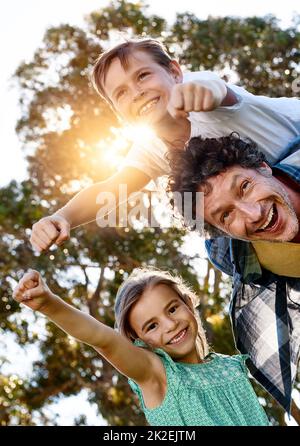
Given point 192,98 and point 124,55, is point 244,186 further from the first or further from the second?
point 124,55

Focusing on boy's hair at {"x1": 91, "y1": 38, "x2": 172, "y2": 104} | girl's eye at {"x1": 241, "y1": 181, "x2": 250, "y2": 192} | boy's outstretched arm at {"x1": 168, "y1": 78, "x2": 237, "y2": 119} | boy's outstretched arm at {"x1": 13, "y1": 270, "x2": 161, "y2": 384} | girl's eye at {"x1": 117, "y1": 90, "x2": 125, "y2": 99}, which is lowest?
boy's outstretched arm at {"x1": 13, "y1": 270, "x2": 161, "y2": 384}

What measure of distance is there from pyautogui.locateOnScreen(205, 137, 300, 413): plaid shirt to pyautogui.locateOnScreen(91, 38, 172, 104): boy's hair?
885mm

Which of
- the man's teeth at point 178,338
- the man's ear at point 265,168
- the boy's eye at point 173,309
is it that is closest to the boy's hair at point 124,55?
the man's ear at point 265,168

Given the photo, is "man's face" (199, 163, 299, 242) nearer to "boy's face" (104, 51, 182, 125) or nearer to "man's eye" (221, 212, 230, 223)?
"man's eye" (221, 212, 230, 223)

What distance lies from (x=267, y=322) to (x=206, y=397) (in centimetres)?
62

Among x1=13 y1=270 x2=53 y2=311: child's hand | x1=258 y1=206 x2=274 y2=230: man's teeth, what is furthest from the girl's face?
x1=13 y1=270 x2=53 y2=311: child's hand

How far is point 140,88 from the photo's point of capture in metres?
3.46

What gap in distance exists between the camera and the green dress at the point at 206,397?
3098 mm

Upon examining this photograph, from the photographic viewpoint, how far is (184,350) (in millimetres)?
3244

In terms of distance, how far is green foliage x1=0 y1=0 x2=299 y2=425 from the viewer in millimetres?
10469

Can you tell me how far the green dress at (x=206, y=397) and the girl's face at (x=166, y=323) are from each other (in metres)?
0.07

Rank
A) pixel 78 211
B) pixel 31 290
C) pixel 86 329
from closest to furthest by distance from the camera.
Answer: pixel 31 290 → pixel 86 329 → pixel 78 211

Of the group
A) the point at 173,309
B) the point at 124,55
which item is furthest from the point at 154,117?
the point at 173,309
